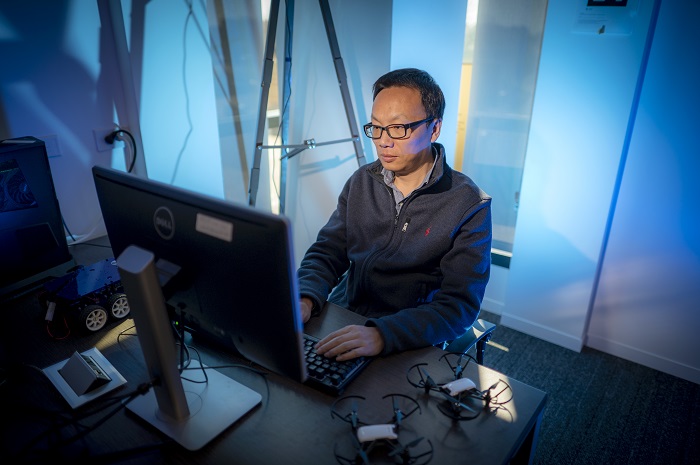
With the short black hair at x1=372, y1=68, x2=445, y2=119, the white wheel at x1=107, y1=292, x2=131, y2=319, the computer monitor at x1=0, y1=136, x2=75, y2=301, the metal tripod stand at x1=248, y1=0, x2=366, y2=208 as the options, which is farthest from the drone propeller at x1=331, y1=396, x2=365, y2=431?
the metal tripod stand at x1=248, y1=0, x2=366, y2=208

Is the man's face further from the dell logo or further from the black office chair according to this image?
the dell logo

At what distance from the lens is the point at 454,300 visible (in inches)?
49.6

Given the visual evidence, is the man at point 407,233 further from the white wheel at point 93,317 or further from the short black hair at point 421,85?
the white wheel at point 93,317

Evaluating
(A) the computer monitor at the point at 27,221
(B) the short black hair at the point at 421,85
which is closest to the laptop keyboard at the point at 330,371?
(B) the short black hair at the point at 421,85

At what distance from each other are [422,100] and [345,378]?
86 centimetres

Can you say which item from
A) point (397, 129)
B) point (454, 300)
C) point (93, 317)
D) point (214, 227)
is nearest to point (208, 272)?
point (214, 227)

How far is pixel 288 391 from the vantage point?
983 mm

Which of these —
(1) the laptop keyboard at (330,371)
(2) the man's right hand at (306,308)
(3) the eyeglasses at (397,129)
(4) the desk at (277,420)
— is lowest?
(4) the desk at (277,420)

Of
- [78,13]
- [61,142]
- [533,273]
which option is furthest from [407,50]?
[61,142]

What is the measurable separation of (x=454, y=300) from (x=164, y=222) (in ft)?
2.54

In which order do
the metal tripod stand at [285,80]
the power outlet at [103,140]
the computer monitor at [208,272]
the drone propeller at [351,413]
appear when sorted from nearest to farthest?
the computer monitor at [208,272], the drone propeller at [351,413], the power outlet at [103,140], the metal tripod stand at [285,80]

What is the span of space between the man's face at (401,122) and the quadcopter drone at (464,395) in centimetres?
68

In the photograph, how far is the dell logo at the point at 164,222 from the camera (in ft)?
2.67

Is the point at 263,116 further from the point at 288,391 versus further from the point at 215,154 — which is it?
the point at 288,391
